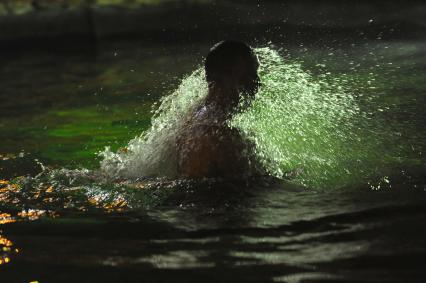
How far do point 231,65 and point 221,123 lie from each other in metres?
0.32

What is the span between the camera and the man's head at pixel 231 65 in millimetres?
3521

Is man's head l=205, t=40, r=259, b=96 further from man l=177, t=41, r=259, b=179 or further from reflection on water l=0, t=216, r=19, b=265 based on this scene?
reflection on water l=0, t=216, r=19, b=265

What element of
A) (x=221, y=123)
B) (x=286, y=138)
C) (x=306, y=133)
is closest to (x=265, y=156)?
(x=221, y=123)

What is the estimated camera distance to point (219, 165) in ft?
11.3

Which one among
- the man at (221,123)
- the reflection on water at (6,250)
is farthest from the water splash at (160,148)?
the reflection on water at (6,250)

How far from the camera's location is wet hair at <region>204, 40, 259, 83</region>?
11.5ft

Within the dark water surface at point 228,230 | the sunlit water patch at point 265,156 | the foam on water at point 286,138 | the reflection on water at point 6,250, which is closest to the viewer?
the dark water surface at point 228,230

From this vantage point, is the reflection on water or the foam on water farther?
the foam on water

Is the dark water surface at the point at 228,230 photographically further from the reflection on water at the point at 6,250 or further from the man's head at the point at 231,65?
the man's head at the point at 231,65

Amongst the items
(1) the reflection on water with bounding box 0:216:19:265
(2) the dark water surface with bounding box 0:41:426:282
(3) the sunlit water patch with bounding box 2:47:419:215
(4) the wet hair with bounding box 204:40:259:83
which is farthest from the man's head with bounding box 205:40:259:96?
(1) the reflection on water with bounding box 0:216:19:265

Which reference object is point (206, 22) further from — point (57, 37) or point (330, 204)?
point (330, 204)

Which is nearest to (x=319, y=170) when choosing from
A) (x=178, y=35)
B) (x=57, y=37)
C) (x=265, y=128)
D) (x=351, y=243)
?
(x=265, y=128)

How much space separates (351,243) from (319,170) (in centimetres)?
117

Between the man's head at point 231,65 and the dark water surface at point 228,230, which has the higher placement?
the man's head at point 231,65
